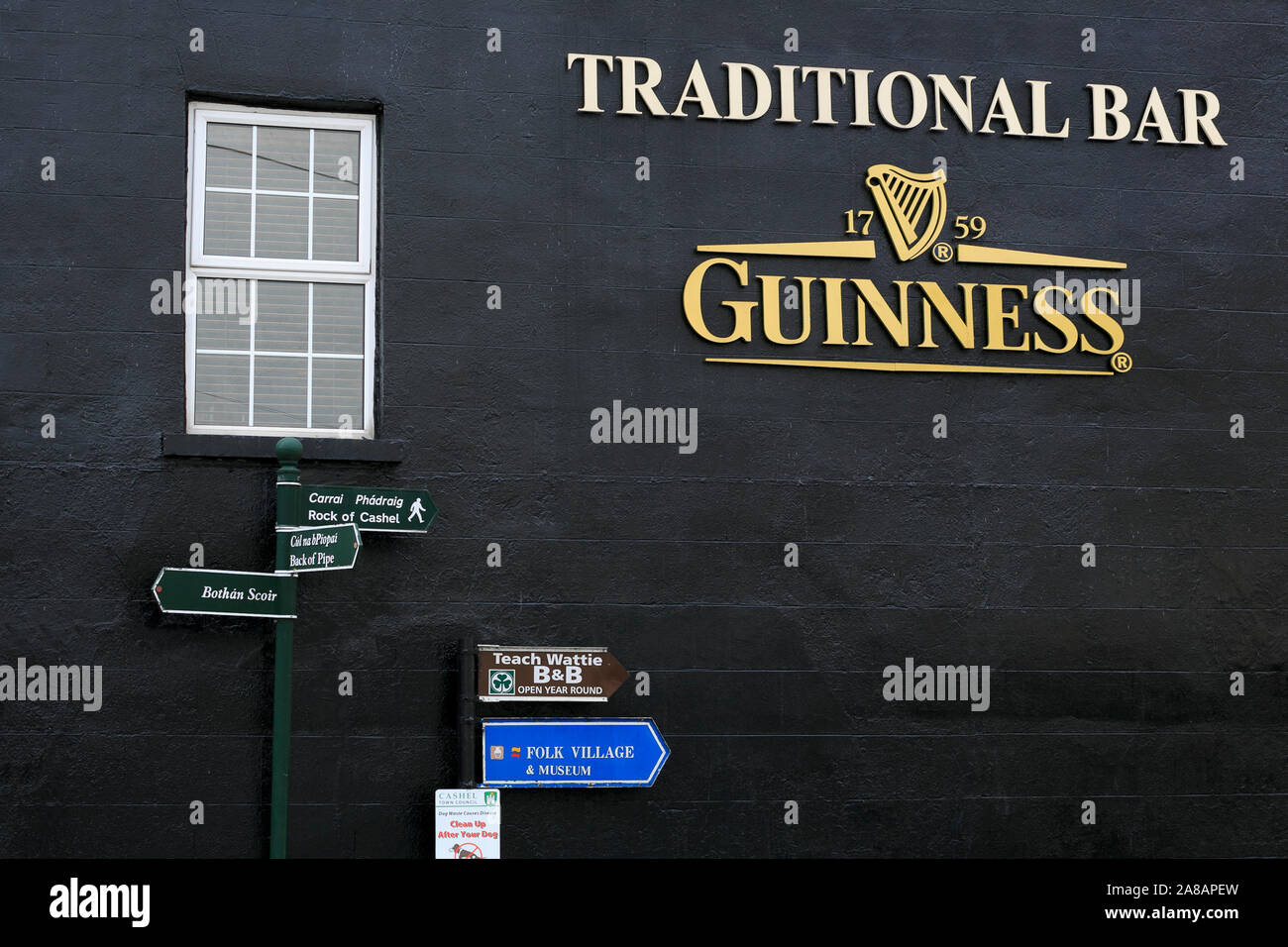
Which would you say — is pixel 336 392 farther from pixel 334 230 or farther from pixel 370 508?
pixel 334 230

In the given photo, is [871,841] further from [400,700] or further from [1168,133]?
[1168,133]

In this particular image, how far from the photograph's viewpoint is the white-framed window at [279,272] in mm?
8305

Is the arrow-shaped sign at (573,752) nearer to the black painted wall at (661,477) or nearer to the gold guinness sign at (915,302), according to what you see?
the black painted wall at (661,477)

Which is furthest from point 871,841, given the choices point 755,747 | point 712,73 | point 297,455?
point 712,73

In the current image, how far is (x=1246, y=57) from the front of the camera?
30.2 ft

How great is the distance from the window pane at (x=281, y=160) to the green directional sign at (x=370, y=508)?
1.78m

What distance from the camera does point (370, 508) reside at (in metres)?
7.97

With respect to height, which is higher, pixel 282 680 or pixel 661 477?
pixel 661 477

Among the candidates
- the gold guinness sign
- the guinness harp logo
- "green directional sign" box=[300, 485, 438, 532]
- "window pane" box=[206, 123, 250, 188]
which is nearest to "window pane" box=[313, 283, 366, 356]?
"window pane" box=[206, 123, 250, 188]

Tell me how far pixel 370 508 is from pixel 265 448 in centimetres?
69

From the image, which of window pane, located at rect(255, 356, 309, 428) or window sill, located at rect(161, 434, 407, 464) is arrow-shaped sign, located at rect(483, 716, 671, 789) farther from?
window pane, located at rect(255, 356, 309, 428)

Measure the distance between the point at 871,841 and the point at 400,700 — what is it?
269 cm

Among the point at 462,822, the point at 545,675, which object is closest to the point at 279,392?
the point at 545,675

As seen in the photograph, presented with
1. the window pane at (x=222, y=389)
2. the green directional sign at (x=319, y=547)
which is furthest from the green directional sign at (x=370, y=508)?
the window pane at (x=222, y=389)
